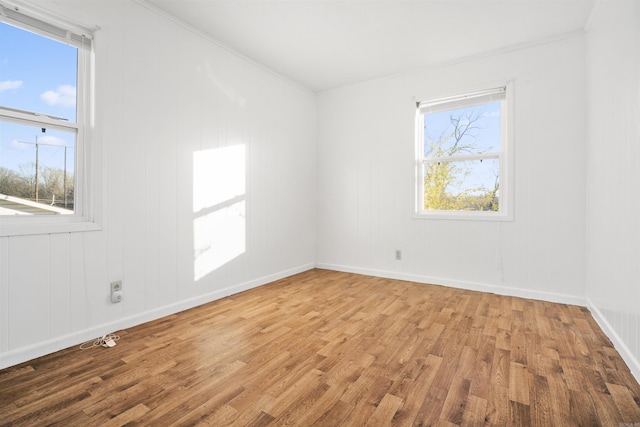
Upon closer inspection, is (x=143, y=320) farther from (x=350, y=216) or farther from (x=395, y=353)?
(x=350, y=216)

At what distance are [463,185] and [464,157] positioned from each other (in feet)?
1.09

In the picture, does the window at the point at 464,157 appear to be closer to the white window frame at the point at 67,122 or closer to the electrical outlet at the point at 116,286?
the electrical outlet at the point at 116,286

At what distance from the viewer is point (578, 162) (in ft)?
9.96

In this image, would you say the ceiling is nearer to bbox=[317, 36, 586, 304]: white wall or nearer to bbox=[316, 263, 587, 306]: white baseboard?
bbox=[317, 36, 586, 304]: white wall

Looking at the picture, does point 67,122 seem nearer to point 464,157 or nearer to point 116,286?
point 116,286

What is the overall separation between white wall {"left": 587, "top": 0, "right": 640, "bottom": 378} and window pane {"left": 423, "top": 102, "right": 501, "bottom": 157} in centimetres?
84

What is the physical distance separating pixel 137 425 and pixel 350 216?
3447 mm

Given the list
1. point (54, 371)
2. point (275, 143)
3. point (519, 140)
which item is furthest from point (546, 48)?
point (54, 371)

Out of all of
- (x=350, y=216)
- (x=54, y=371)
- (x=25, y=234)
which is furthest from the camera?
(x=350, y=216)

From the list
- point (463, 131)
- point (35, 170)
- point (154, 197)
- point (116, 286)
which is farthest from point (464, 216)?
point (35, 170)

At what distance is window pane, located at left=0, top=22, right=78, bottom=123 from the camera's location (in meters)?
1.96

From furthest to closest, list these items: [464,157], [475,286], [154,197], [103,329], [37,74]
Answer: [464,157] → [475,286] → [154,197] → [103,329] → [37,74]

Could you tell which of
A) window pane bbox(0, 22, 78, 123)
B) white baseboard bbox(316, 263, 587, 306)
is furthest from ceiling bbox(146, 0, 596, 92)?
white baseboard bbox(316, 263, 587, 306)

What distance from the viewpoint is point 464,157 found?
3.69 metres
